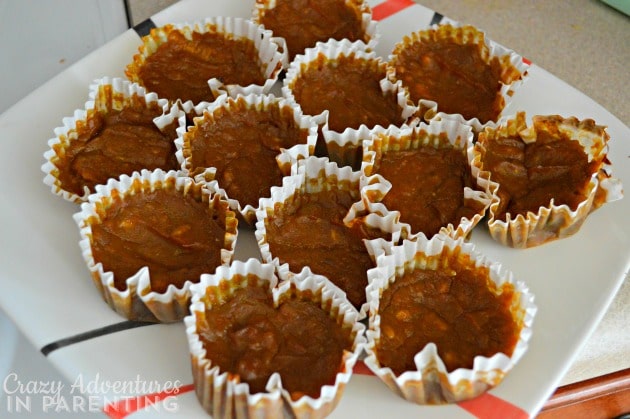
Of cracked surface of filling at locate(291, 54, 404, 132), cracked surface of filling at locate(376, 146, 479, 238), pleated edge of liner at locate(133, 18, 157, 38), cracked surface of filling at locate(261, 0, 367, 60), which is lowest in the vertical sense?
cracked surface of filling at locate(376, 146, 479, 238)

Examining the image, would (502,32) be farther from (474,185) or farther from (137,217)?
(137,217)

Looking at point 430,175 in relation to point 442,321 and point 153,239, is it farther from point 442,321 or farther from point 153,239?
point 153,239

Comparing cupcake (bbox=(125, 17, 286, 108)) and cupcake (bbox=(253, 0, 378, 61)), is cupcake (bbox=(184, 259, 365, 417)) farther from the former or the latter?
cupcake (bbox=(253, 0, 378, 61))

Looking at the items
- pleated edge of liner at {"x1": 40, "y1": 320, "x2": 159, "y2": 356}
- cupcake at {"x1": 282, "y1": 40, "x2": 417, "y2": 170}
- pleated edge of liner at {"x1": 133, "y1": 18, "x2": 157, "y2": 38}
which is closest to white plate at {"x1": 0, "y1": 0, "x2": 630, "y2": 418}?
pleated edge of liner at {"x1": 40, "y1": 320, "x2": 159, "y2": 356}

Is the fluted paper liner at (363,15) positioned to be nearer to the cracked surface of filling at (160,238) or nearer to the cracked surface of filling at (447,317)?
the cracked surface of filling at (160,238)


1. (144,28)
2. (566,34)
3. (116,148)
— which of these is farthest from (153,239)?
(566,34)

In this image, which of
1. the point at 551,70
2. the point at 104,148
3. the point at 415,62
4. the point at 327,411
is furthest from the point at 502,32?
the point at 327,411
